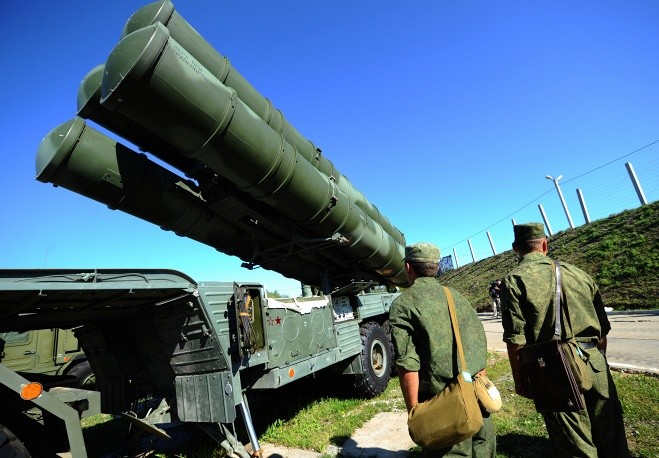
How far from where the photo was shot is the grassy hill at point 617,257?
1038cm

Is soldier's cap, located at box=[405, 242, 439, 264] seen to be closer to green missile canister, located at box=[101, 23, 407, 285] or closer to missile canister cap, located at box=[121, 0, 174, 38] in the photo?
green missile canister, located at box=[101, 23, 407, 285]

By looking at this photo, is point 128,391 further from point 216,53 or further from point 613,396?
point 613,396

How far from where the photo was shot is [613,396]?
2.13 meters

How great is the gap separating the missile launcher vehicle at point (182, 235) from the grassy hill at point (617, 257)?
9.39 m

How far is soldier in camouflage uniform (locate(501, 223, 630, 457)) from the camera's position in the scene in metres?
2.05

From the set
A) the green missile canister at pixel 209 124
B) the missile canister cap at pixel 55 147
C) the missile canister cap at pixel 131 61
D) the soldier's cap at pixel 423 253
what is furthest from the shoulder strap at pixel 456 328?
the missile canister cap at pixel 55 147

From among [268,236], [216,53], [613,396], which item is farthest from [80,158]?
[613,396]

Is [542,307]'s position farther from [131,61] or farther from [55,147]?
[55,147]

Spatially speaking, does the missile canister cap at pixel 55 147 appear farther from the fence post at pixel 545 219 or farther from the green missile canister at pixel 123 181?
the fence post at pixel 545 219

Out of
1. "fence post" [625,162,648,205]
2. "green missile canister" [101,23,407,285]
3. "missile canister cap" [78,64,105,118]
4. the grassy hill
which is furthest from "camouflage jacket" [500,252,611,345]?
"fence post" [625,162,648,205]

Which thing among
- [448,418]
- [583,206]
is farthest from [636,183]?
[448,418]

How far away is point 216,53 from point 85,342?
3.11 meters

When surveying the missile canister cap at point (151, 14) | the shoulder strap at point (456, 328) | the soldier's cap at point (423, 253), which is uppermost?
the missile canister cap at point (151, 14)

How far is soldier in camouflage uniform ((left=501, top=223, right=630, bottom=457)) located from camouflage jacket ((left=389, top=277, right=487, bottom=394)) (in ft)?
0.99
